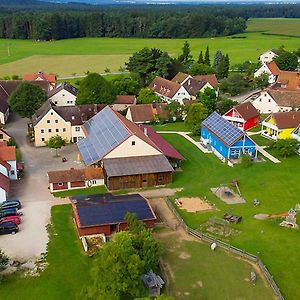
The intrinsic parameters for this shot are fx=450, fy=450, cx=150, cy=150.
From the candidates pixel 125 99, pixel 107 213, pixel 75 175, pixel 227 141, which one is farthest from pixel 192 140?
pixel 107 213

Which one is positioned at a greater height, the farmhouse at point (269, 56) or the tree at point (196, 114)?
the tree at point (196, 114)

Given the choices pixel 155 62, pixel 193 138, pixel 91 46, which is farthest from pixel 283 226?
pixel 91 46

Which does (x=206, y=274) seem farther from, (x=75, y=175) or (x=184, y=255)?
(x=75, y=175)

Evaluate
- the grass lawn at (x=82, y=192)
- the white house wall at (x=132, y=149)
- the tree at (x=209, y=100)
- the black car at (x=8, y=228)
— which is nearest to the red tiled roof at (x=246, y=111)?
the tree at (x=209, y=100)

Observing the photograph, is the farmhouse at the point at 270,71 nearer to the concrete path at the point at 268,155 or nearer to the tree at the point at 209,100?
the tree at the point at 209,100

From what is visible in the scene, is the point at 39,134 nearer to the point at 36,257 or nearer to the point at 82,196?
the point at 82,196

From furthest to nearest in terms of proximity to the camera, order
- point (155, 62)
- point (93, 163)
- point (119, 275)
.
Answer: point (155, 62) → point (93, 163) → point (119, 275)

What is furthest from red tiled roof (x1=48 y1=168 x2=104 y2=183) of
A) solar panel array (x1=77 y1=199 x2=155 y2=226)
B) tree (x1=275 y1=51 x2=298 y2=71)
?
tree (x1=275 y1=51 x2=298 y2=71)

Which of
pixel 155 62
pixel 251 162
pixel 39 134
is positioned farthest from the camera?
pixel 155 62
